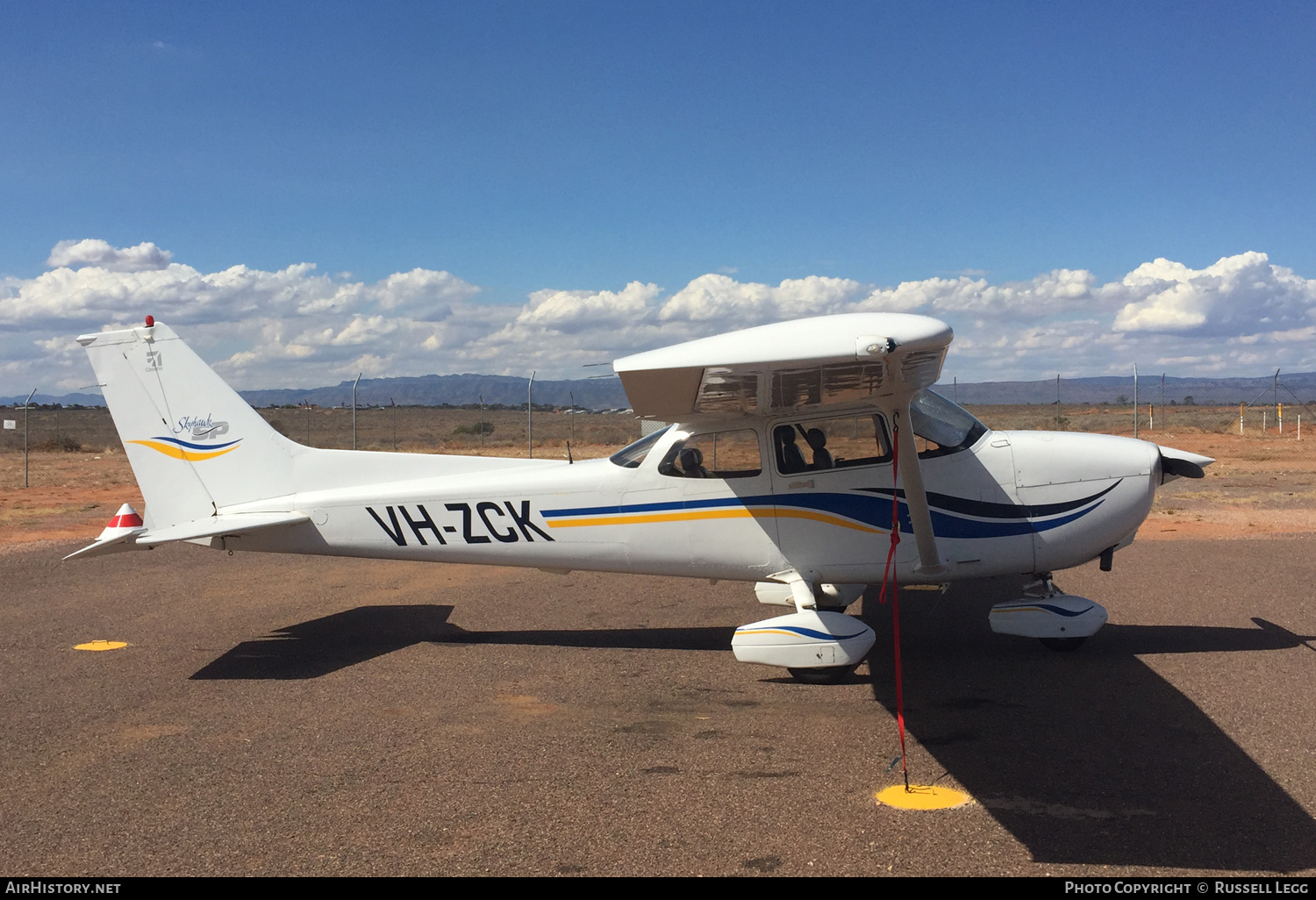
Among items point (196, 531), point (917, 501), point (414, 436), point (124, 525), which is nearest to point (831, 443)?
point (917, 501)

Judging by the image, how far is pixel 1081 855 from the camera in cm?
379

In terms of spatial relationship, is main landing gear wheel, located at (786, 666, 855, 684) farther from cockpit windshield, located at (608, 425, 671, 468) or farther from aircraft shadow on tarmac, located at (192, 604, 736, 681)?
cockpit windshield, located at (608, 425, 671, 468)

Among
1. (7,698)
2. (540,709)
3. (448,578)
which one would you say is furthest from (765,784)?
(448,578)

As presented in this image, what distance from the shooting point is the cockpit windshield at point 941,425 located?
6.85m

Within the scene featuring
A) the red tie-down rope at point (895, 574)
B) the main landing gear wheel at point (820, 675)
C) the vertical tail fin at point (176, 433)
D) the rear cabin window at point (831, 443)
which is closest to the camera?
the red tie-down rope at point (895, 574)

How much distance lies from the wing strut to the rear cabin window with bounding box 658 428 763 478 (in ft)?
3.80

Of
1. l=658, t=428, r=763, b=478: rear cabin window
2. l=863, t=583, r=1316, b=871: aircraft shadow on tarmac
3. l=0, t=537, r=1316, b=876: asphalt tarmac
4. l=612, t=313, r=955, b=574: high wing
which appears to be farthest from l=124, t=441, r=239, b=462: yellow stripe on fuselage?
l=863, t=583, r=1316, b=871: aircraft shadow on tarmac

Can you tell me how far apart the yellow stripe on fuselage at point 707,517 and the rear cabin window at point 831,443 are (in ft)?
1.08

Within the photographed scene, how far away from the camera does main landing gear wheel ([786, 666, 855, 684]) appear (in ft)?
21.2

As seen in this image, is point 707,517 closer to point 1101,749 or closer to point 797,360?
point 797,360

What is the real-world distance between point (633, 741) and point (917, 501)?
103 inches

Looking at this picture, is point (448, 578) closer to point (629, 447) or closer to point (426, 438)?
point (629, 447)

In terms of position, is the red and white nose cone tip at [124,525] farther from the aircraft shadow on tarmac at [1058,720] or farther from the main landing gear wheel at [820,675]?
the main landing gear wheel at [820,675]

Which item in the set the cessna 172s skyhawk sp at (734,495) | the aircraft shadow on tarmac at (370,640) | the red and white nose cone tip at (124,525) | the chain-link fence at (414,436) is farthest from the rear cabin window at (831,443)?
the chain-link fence at (414,436)
